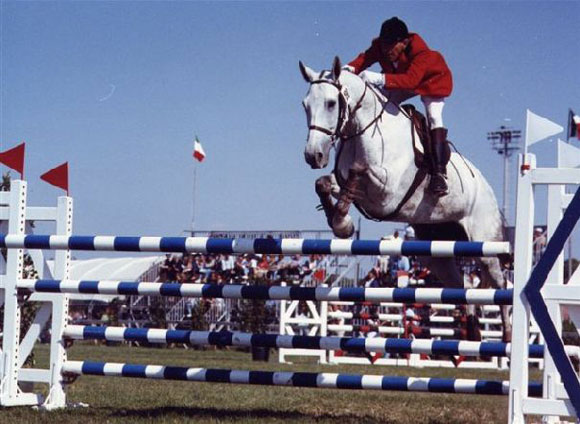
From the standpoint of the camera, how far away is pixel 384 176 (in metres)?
5.95

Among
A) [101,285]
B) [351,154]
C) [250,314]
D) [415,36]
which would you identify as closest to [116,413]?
[101,285]

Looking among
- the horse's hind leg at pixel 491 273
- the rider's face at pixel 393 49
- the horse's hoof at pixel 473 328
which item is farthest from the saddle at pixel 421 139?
the horse's hoof at pixel 473 328

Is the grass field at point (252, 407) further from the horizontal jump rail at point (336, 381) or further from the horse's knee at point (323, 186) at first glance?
the horse's knee at point (323, 186)

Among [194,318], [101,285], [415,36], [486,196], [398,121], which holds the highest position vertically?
[415,36]

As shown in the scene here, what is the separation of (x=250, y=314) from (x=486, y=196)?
36.0 ft

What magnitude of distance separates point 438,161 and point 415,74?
0.61 meters

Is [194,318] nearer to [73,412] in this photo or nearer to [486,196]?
[486,196]

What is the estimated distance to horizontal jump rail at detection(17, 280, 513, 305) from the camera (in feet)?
14.1

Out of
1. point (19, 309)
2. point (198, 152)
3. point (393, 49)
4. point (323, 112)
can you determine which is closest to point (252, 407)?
point (19, 309)

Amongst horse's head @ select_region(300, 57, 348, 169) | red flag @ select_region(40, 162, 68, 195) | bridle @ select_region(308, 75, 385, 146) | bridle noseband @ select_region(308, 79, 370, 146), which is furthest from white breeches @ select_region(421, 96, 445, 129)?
red flag @ select_region(40, 162, 68, 195)

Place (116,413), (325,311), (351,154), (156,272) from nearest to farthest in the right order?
(116,413) < (351,154) < (325,311) < (156,272)

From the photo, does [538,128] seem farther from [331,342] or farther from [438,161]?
[331,342]

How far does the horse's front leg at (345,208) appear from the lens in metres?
5.48

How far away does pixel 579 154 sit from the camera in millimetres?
5312
